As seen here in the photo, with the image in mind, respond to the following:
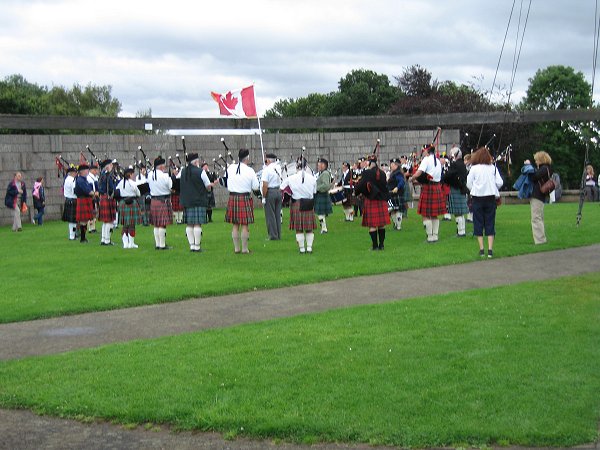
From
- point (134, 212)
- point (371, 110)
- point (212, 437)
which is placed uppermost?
point (371, 110)

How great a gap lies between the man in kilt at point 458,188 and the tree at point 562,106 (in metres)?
26.6

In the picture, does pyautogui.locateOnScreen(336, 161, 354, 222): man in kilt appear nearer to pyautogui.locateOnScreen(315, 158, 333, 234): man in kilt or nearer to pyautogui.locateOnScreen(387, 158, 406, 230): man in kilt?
pyautogui.locateOnScreen(315, 158, 333, 234): man in kilt

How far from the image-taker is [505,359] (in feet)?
21.6

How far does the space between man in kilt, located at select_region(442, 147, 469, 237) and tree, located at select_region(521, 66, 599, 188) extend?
26646mm

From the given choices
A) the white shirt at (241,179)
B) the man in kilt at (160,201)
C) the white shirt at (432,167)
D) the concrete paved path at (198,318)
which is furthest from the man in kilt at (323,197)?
the concrete paved path at (198,318)

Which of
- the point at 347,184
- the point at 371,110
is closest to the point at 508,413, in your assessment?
the point at 347,184

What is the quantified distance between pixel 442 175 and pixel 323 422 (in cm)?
1181

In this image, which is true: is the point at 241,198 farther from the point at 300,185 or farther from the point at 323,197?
Result: the point at 323,197

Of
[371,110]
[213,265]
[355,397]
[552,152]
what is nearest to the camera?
[355,397]

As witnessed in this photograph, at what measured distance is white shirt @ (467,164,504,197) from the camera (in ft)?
42.4

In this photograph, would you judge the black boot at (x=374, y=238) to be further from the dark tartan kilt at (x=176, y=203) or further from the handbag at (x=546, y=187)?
the dark tartan kilt at (x=176, y=203)

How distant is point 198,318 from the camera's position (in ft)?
29.1

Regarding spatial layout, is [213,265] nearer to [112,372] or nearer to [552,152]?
[112,372]

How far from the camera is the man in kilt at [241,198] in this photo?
→ 14172 millimetres
